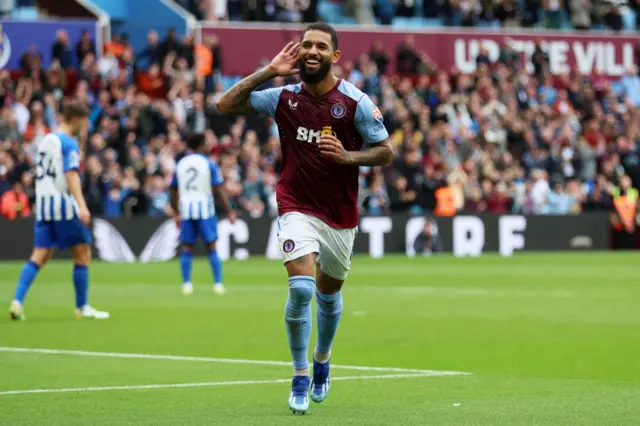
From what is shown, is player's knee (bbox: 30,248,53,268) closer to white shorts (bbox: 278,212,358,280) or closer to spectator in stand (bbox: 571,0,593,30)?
white shorts (bbox: 278,212,358,280)

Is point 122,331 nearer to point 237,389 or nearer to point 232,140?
point 237,389

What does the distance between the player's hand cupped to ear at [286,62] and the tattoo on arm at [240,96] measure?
0.40 feet

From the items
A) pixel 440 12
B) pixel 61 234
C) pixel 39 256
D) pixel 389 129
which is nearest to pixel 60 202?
pixel 61 234

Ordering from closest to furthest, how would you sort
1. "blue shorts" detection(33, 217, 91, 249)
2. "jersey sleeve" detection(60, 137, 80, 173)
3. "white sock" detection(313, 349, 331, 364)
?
1. "white sock" detection(313, 349, 331, 364)
2. "jersey sleeve" detection(60, 137, 80, 173)
3. "blue shorts" detection(33, 217, 91, 249)

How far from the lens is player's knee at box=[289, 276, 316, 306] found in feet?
27.5

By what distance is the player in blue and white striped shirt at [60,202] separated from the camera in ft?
47.6

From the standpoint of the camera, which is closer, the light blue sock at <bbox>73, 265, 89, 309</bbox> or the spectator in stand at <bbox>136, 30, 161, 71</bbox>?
the light blue sock at <bbox>73, 265, 89, 309</bbox>

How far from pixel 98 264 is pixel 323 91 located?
64.3 ft

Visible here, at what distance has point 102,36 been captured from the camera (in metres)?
33.5

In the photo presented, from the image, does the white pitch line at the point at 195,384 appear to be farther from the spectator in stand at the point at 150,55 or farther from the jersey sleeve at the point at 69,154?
the spectator in stand at the point at 150,55

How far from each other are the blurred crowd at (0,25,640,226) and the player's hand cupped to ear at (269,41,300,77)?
20.5 m

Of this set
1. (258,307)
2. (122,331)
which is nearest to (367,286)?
(258,307)

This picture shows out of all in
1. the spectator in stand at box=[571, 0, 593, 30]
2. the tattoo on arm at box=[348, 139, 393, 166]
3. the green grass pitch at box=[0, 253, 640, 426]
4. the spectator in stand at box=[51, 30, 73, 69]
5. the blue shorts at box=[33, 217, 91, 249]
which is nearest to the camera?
the green grass pitch at box=[0, 253, 640, 426]

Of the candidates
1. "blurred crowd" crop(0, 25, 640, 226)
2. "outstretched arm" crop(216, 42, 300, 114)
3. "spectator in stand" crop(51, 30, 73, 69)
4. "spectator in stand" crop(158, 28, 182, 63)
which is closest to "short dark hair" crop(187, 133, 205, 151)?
"blurred crowd" crop(0, 25, 640, 226)
